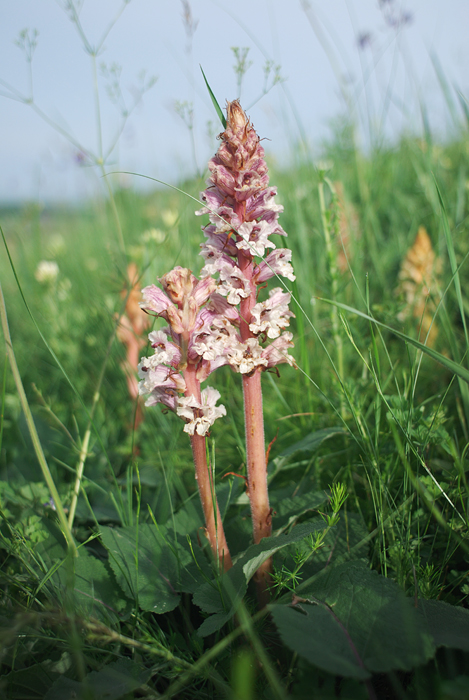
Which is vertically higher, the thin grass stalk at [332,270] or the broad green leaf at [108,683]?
the thin grass stalk at [332,270]

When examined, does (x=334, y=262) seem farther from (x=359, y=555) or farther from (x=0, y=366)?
(x=0, y=366)

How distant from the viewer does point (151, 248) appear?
357 centimetres

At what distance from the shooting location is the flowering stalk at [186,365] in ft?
4.15

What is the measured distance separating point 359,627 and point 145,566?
0.75m

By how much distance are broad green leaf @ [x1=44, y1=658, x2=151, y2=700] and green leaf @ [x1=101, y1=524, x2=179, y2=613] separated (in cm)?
17

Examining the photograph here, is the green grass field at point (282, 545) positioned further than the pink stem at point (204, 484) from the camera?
No

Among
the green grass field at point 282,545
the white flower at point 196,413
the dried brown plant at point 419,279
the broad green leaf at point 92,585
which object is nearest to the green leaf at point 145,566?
the green grass field at point 282,545

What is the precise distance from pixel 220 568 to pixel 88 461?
1.39m

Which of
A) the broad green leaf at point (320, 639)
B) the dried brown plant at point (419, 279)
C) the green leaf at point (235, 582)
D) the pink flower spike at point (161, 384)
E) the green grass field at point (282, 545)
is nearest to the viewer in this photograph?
the broad green leaf at point (320, 639)

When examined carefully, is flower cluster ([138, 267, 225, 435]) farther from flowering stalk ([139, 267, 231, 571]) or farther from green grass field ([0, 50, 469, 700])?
green grass field ([0, 50, 469, 700])

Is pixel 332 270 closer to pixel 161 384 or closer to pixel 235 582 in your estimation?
pixel 161 384

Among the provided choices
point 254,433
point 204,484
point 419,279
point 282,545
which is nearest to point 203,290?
point 254,433

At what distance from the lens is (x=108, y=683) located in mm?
1107

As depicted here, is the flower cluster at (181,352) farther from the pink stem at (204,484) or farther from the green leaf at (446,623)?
the green leaf at (446,623)
